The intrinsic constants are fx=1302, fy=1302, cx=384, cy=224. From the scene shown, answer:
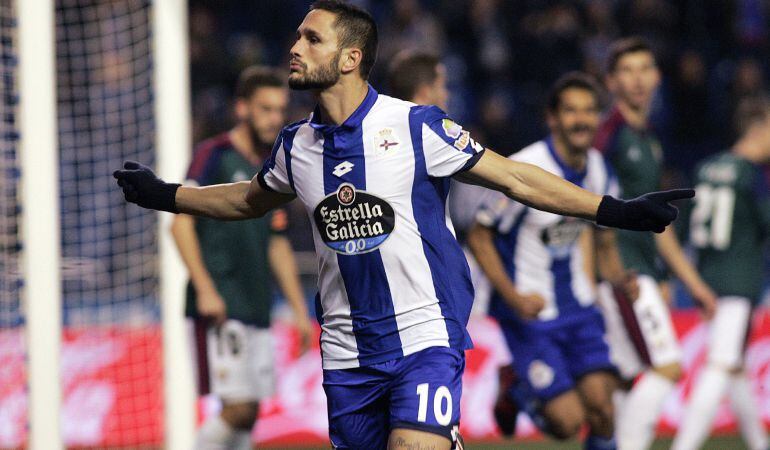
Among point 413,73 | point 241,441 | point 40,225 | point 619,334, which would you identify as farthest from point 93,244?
point 619,334

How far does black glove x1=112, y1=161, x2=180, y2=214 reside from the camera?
5023mm

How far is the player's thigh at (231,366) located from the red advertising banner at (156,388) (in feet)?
5.02

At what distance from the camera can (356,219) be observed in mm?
4625

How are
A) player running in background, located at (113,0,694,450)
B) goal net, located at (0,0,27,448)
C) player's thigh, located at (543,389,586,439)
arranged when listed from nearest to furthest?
player running in background, located at (113,0,694,450)
player's thigh, located at (543,389,586,439)
goal net, located at (0,0,27,448)

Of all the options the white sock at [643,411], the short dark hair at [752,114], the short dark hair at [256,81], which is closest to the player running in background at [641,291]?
the white sock at [643,411]

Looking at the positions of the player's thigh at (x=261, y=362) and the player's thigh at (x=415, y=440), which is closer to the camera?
the player's thigh at (x=415, y=440)

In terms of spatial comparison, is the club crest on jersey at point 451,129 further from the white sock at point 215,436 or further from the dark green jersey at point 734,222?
the dark green jersey at point 734,222

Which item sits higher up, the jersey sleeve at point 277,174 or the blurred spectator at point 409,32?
the blurred spectator at point 409,32

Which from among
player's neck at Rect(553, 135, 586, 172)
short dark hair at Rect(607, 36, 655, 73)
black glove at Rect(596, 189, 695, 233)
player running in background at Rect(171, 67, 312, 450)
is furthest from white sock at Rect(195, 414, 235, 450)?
black glove at Rect(596, 189, 695, 233)

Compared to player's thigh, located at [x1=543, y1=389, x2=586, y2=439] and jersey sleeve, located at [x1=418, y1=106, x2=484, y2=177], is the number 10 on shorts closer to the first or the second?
jersey sleeve, located at [x1=418, y1=106, x2=484, y2=177]

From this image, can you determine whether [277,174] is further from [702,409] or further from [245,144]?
[702,409]

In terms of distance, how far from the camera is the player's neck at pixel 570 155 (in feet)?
23.4

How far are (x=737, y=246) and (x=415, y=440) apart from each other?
5.24 metres

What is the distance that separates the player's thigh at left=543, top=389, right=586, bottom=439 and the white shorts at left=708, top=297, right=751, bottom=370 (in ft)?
7.35
